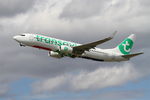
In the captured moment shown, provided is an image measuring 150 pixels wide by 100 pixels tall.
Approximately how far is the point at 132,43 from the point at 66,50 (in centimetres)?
2517

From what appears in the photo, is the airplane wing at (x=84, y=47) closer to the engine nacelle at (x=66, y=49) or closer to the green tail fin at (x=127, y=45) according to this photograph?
the engine nacelle at (x=66, y=49)

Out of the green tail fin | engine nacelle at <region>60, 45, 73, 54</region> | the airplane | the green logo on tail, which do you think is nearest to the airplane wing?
the airplane

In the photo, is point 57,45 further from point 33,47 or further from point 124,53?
point 124,53

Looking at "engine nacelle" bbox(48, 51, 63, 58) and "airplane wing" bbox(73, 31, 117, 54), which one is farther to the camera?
"engine nacelle" bbox(48, 51, 63, 58)

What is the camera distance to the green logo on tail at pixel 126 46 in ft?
386

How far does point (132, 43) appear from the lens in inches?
4766

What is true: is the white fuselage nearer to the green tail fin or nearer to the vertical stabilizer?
the vertical stabilizer

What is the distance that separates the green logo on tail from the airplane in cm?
232

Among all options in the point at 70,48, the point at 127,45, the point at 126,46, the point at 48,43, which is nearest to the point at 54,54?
the point at 70,48

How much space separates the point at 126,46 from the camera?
11912cm

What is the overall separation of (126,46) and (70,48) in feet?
69.6

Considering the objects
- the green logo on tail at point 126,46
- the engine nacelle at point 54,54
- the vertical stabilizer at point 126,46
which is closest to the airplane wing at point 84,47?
the engine nacelle at point 54,54

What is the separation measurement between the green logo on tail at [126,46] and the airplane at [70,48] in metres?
2.32

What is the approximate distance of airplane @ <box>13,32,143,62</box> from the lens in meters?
101
